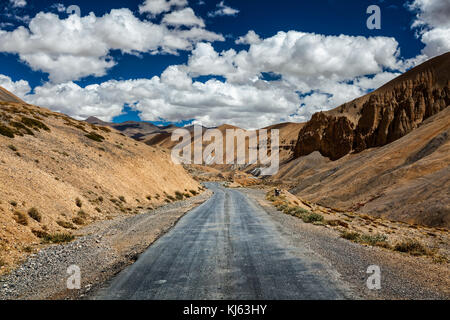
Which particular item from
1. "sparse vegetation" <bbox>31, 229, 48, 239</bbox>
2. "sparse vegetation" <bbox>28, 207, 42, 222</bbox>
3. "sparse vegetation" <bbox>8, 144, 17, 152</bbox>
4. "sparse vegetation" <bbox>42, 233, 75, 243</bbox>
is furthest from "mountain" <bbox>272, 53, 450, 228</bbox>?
"sparse vegetation" <bbox>8, 144, 17, 152</bbox>

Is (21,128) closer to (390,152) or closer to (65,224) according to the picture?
(65,224)

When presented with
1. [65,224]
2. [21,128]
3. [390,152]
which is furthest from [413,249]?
[390,152]

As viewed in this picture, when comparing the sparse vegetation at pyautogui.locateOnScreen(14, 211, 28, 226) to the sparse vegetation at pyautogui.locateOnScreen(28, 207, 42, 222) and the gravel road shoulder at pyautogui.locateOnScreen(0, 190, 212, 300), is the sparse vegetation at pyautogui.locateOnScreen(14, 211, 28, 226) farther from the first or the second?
the gravel road shoulder at pyautogui.locateOnScreen(0, 190, 212, 300)

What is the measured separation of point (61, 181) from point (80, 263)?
1370 centimetres

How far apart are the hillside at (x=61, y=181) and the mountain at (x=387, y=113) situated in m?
69.0

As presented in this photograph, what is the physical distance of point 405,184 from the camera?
127 feet

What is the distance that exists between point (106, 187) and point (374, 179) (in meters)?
38.7

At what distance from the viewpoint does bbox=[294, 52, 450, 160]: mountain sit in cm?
8188

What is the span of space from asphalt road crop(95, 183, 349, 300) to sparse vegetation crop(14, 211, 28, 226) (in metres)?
5.84

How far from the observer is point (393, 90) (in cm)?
9562

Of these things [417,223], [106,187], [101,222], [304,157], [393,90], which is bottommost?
[417,223]

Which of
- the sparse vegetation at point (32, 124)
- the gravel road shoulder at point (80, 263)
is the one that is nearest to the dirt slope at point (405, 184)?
the gravel road shoulder at point (80, 263)
